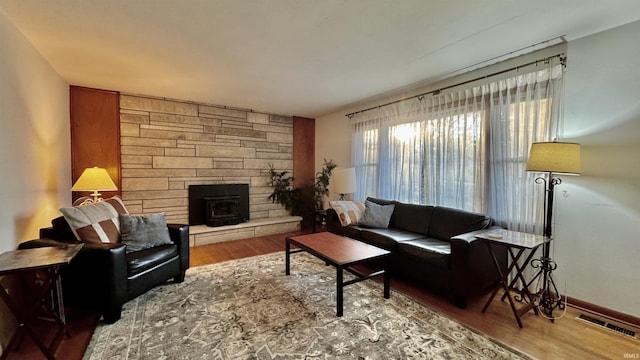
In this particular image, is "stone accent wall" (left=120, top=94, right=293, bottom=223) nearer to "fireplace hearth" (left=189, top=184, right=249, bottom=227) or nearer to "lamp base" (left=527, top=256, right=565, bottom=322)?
"fireplace hearth" (left=189, top=184, right=249, bottom=227)

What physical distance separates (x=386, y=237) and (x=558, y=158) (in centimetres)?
172

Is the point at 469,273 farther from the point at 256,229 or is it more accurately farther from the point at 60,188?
the point at 60,188

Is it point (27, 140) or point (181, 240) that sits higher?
point (27, 140)

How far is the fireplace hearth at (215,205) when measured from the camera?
15.1 feet

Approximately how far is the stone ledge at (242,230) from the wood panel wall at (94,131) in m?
1.37

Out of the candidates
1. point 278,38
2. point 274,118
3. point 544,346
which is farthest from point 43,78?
point 544,346

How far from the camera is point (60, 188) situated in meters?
3.24

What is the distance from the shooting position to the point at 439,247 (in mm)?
2717

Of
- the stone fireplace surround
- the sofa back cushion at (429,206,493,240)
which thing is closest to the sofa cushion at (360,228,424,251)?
the sofa back cushion at (429,206,493,240)

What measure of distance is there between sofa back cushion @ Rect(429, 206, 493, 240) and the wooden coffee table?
99 cm

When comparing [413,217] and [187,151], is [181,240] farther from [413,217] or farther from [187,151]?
[413,217]

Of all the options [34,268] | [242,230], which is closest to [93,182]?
[34,268]

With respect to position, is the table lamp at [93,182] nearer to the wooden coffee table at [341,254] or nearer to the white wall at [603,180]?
the wooden coffee table at [341,254]

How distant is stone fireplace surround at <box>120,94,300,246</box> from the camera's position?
4148 mm
